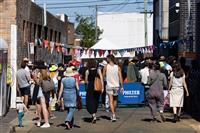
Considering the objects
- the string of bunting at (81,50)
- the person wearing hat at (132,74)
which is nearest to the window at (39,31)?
the string of bunting at (81,50)

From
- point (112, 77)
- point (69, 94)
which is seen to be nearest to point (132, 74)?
point (112, 77)

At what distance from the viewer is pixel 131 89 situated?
2236 cm

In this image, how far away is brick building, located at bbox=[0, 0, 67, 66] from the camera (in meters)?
22.8

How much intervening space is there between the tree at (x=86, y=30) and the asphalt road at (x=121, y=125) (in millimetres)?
61932

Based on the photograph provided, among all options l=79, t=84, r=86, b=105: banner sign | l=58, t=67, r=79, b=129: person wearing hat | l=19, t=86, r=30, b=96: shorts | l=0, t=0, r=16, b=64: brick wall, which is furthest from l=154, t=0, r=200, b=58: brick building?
l=58, t=67, r=79, b=129: person wearing hat

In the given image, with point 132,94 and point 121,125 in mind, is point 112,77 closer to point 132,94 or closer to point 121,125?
point 121,125

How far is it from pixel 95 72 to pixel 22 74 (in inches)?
163

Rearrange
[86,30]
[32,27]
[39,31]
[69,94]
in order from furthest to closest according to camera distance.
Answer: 1. [86,30]
2. [39,31]
3. [32,27]
4. [69,94]

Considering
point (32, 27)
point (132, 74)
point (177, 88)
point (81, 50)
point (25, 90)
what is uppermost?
point (32, 27)

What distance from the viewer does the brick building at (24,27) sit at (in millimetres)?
22812

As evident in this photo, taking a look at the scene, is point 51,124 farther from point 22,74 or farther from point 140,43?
point 140,43

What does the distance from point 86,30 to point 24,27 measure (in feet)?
194

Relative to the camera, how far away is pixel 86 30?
86.7 meters

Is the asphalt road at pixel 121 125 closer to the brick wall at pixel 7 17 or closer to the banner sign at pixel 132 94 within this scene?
the banner sign at pixel 132 94
